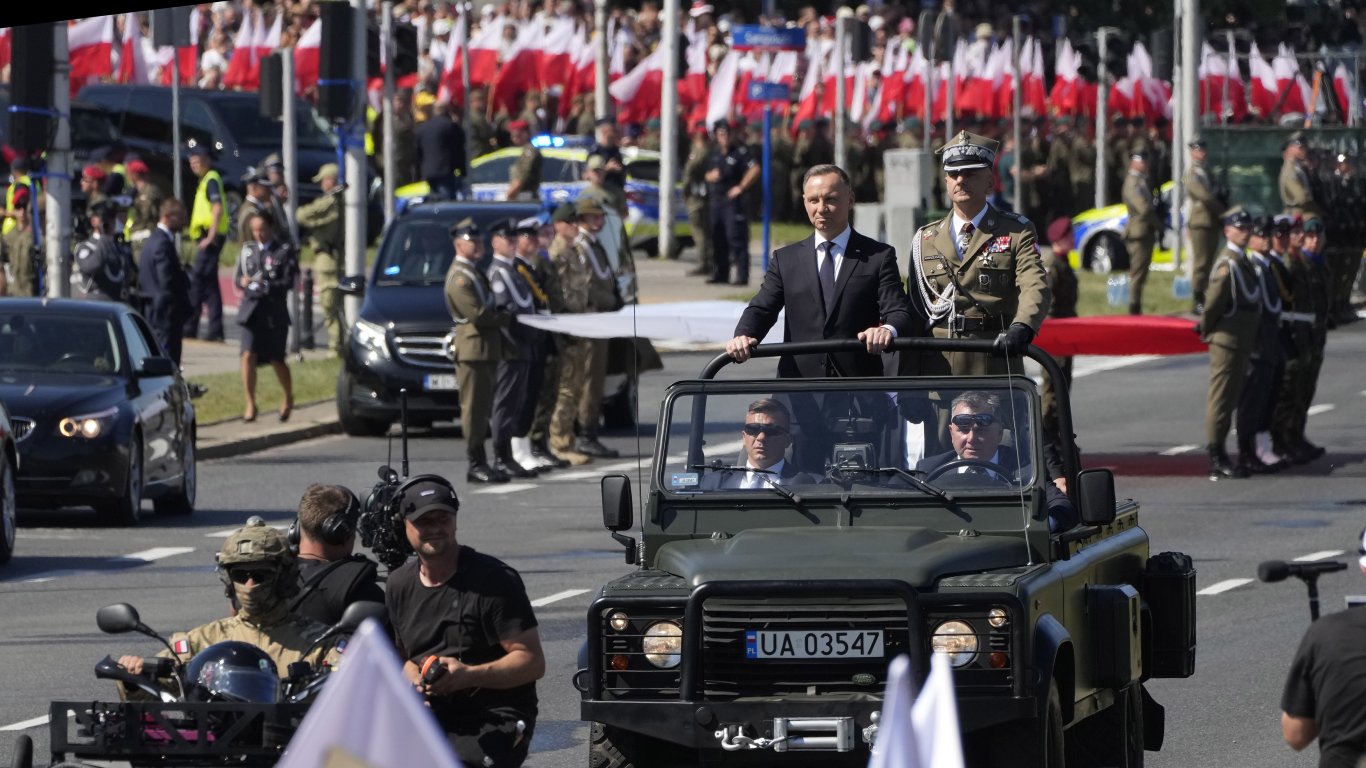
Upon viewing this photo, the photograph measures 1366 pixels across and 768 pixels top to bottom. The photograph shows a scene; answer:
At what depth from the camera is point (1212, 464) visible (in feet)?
71.6

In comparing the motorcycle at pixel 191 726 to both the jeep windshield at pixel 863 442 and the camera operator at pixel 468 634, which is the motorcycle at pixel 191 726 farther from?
the jeep windshield at pixel 863 442

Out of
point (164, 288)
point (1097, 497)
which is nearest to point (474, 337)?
point (164, 288)

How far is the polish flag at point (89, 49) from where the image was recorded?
4203cm

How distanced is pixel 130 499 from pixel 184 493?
80 cm

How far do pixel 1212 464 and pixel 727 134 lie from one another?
17.5 m

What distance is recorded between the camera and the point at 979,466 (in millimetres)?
9820

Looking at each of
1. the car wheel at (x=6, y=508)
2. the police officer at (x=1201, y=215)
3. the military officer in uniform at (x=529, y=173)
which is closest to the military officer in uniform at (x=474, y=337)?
the car wheel at (x=6, y=508)

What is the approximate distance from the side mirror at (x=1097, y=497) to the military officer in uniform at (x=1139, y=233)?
82.6 ft

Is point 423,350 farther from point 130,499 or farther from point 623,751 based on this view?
point 623,751

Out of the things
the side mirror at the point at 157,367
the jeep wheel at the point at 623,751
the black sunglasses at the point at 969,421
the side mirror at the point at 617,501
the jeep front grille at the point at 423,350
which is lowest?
the jeep wheel at the point at 623,751

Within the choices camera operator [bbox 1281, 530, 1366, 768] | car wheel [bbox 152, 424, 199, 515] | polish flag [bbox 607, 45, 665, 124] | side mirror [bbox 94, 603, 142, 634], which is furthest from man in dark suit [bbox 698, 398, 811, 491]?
polish flag [bbox 607, 45, 665, 124]

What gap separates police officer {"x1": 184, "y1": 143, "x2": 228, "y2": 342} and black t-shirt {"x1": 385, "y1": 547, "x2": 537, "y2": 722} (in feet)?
71.0

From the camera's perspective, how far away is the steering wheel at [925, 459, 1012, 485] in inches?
385

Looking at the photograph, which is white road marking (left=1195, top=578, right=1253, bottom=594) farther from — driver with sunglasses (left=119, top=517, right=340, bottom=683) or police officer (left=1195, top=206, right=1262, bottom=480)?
driver with sunglasses (left=119, top=517, right=340, bottom=683)
